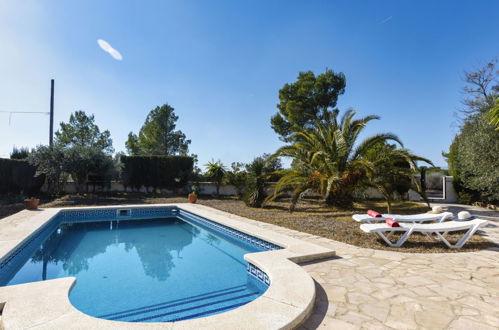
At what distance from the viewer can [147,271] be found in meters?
4.75

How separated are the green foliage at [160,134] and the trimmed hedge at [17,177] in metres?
16.2

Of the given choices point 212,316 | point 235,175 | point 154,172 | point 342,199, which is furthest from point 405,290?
point 154,172

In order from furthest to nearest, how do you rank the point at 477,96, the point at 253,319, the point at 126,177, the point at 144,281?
the point at 126,177
the point at 477,96
the point at 144,281
the point at 253,319

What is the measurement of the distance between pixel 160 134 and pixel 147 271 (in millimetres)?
27062

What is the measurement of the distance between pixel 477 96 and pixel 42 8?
2048cm

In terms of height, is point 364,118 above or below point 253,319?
above

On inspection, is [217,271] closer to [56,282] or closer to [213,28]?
[56,282]

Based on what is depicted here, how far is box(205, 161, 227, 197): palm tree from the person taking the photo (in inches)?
653

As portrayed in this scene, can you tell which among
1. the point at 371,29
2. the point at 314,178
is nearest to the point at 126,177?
the point at 314,178

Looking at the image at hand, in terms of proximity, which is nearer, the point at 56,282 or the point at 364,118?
the point at 56,282

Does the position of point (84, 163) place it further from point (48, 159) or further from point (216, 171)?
point (216, 171)

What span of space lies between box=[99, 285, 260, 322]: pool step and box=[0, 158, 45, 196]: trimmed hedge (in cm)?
1487

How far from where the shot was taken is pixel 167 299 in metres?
3.59

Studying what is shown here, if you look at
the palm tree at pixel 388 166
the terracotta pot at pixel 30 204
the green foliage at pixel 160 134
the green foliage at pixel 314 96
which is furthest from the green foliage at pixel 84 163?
the green foliage at pixel 160 134
